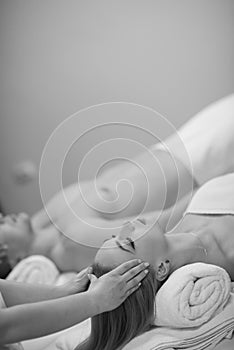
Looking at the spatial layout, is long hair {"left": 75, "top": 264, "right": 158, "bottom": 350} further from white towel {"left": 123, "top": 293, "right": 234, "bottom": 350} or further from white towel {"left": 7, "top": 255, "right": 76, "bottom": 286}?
white towel {"left": 7, "top": 255, "right": 76, "bottom": 286}

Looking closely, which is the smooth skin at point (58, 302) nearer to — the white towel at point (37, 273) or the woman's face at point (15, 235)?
the white towel at point (37, 273)

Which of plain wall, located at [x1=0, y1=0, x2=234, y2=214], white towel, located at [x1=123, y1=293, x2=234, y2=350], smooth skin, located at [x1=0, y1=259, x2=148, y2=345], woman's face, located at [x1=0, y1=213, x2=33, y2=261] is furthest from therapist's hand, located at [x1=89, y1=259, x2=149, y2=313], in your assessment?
woman's face, located at [x1=0, y1=213, x2=33, y2=261]

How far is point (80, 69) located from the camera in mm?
1751

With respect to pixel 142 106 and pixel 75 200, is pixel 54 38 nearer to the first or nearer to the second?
pixel 142 106

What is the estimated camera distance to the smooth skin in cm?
124

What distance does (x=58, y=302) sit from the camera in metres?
1.28

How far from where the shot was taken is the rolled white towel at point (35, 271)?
1.81m

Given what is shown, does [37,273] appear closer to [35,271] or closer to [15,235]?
[35,271]

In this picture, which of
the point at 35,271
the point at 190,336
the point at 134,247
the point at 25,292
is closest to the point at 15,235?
the point at 35,271

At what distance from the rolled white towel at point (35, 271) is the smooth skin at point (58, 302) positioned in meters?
0.36

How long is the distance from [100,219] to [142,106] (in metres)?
0.37

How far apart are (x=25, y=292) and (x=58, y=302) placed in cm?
19

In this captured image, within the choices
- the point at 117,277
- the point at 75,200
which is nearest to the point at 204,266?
the point at 117,277

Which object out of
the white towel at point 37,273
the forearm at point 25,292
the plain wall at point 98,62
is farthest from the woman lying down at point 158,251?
the white towel at point 37,273
